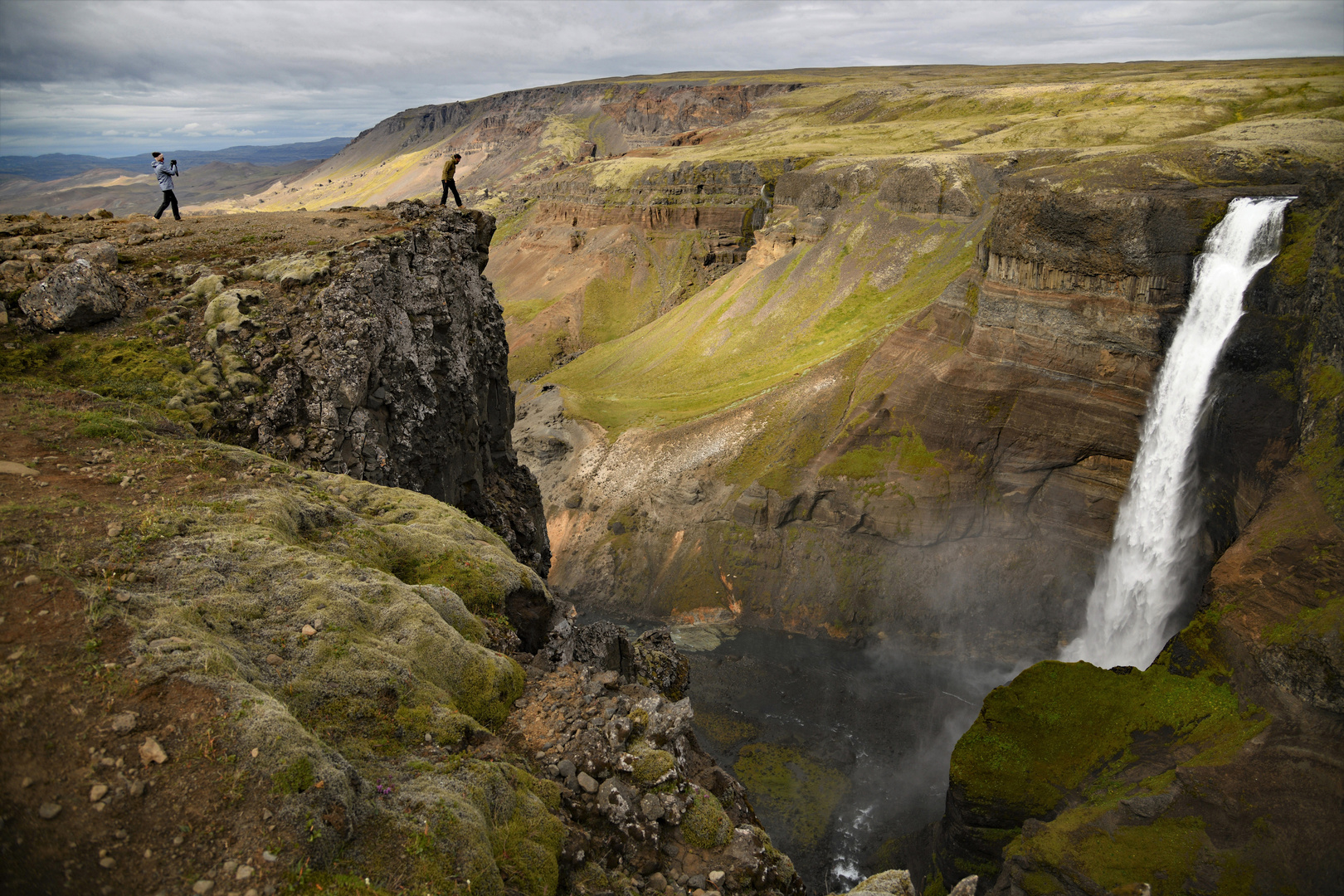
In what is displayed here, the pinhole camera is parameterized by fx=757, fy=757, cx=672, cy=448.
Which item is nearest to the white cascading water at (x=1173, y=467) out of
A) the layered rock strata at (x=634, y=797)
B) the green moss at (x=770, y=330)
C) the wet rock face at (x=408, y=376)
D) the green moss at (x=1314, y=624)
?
the green moss at (x=1314, y=624)

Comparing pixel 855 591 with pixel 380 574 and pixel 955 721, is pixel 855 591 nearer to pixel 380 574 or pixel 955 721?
pixel 955 721

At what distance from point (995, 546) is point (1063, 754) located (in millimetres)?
19013

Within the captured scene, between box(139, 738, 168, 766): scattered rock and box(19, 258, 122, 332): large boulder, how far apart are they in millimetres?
15764

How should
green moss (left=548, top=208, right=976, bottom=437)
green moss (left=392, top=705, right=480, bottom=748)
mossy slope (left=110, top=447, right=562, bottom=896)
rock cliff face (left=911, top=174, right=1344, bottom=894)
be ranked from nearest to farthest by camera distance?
mossy slope (left=110, top=447, right=562, bottom=896) < green moss (left=392, top=705, right=480, bottom=748) < rock cliff face (left=911, top=174, right=1344, bottom=894) < green moss (left=548, top=208, right=976, bottom=437)

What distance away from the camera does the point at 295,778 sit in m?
8.20

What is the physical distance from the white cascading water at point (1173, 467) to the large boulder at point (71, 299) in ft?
136

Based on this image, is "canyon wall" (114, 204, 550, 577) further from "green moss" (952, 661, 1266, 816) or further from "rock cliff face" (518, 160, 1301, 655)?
"rock cliff face" (518, 160, 1301, 655)

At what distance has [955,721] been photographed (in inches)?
1457

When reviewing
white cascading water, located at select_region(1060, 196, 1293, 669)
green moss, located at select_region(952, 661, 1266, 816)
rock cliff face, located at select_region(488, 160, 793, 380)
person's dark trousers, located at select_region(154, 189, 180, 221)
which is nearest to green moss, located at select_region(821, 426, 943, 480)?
white cascading water, located at select_region(1060, 196, 1293, 669)

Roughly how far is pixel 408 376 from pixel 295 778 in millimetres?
17436

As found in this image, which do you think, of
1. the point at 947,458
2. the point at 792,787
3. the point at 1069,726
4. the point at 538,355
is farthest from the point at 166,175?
the point at 538,355

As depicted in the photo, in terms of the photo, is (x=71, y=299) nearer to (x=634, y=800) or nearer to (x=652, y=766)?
(x=652, y=766)

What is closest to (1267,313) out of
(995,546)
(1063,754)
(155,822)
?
(995,546)

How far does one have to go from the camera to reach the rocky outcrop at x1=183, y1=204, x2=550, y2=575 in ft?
66.8
